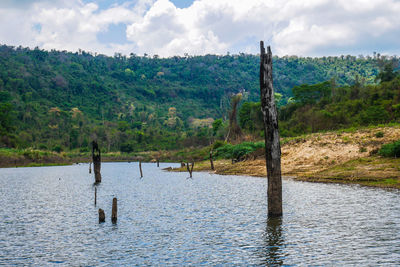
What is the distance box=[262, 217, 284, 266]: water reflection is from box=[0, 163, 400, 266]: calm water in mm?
44

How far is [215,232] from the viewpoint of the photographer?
808 inches

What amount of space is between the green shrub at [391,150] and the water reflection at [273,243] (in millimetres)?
21361

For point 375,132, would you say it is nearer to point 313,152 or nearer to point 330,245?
point 313,152

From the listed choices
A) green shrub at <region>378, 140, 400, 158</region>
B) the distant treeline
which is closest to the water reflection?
green shrub at <region>378, 140, 400, 158</region>

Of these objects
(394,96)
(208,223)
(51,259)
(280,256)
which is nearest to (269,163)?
(208,223)

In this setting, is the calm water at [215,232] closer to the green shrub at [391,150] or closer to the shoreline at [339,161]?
the shoreline at [339,161]

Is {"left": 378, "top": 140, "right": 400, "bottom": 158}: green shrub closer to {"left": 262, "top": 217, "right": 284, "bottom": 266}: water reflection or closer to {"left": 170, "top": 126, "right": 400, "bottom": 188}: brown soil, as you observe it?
{"left": 170, "top": 126, "right": 400, "bottom": 188}: brown soil

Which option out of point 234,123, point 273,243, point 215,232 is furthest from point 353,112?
point 273,243

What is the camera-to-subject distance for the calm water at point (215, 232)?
15883 millimetres

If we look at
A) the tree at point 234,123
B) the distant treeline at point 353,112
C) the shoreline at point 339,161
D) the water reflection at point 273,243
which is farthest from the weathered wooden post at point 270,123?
the tree at point 234,123

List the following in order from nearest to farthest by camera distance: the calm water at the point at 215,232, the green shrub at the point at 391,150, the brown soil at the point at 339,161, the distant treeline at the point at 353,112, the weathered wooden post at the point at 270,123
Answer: the calm water at the point at 215,232
the weathered wooden post at the point at 270,123
the brown soil at the point at 339,161
the green shrub at the point at 391,150
the distant treeline at the point at 353,112

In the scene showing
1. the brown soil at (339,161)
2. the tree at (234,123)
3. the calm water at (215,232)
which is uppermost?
the tree at (234,123)

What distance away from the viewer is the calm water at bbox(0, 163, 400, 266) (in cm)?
1588

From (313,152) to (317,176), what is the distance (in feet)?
33.0
